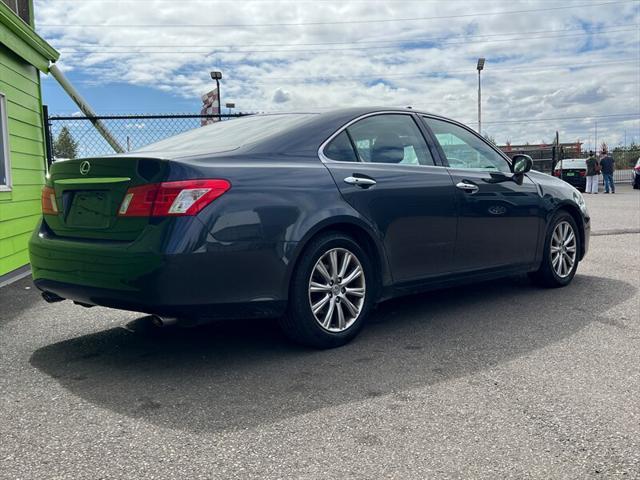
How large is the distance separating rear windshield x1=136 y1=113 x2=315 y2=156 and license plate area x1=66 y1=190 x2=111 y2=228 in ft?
1.70

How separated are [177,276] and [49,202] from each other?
128cm

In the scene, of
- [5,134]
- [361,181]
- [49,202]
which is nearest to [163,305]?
[49,202]

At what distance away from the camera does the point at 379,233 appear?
4410 mm

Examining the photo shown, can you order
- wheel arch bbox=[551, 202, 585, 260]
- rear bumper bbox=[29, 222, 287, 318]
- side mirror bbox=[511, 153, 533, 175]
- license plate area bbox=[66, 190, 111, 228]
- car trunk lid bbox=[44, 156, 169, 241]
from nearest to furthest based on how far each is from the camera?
1. rear bumper bbox=[29, 222, 287, 318]
2. car trunk lid bbox=[44, 156, 169, 241]
3. license plate area bbox=[66, 190, 111, 228]
4. side mirror bbox=[511, 153, 533, 175]
5. wheel arch bbox=[551, 202, 585, 260]

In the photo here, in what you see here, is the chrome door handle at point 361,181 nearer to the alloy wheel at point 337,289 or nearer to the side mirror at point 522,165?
the alloy wheel at point 337,289

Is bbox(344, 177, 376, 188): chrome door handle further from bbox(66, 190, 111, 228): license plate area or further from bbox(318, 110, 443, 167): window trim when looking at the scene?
bbox(66, 190, 111, 228): license plate area

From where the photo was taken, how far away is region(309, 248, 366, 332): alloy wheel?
4.10 metres

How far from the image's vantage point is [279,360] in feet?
13.1

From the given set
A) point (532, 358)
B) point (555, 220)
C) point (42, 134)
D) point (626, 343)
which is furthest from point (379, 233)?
point (42, 134)

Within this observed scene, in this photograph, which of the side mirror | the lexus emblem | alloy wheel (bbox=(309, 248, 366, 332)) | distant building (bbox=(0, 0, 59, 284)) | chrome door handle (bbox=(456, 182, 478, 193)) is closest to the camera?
the lexus emblem

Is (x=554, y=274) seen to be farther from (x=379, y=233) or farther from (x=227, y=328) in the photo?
(x=227, y=328)

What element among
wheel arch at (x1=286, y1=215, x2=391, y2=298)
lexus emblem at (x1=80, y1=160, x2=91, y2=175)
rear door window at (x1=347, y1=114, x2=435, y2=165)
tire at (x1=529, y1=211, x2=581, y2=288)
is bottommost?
tire at (x1=529, y1=211, x2=581, y2=288)

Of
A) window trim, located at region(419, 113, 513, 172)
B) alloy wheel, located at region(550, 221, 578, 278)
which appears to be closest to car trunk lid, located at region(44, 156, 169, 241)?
window trim, located at region(419, 113, 513, 172)

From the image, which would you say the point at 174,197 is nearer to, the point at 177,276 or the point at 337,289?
the point at 177,276
